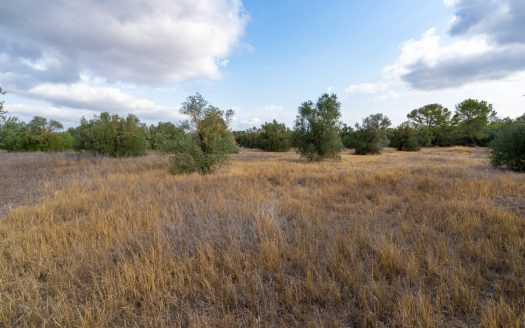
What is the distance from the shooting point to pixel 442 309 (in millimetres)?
2342

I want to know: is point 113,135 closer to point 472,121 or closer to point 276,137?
point 276,137

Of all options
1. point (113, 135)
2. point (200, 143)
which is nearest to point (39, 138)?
point (113, 135)

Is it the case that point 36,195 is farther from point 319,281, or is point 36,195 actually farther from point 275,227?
point 319,281

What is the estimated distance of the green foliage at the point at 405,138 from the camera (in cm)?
3731

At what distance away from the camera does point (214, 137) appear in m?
12.4

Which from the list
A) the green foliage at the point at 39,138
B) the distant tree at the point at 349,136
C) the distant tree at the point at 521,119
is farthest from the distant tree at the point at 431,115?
the green foliage at the point at 39,138

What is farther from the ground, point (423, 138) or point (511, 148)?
point (423, 138)

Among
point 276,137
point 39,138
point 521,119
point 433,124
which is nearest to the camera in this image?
point 521,119

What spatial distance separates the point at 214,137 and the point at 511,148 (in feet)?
50.0

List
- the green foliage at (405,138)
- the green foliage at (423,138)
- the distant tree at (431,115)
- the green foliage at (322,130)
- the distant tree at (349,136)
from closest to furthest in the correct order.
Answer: the green foliage at (322,130) → the distant tree at (349,136) → the green foliage at (405,138) → the green foliage at (423,138) → the distant tree at (431,115)

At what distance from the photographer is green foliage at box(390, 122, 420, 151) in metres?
37.3

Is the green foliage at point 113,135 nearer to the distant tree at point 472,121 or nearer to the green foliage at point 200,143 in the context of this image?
the green foliage at point 200,143

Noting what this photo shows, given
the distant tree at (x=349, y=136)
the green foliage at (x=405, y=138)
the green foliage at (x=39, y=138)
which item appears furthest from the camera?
the green foliage at (x=405, y=138)

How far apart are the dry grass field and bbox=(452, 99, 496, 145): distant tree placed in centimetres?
5490
